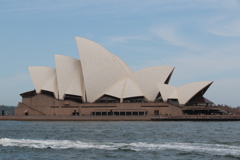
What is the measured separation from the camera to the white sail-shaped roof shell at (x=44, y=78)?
85.8 metres

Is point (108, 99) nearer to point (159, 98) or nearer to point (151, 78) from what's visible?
point (151, 78)

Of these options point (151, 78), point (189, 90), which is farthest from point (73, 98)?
point (189, 90)

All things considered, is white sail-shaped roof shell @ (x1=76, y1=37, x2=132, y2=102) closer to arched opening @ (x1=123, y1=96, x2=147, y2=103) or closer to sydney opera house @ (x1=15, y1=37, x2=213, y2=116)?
sydney opera house @ (x1=15, y1=37, x2=213, y2=116)

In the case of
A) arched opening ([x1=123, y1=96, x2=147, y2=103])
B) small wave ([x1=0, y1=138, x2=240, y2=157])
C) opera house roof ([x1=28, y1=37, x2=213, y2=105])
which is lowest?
small wave ([x1=0, y1=138, x2=240, y2=157])

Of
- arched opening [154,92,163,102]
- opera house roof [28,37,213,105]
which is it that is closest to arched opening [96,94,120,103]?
opera house roof [28,37,213,105]

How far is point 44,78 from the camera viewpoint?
86625 millimetres

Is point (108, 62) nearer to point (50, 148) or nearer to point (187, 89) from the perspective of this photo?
point (187, 89)

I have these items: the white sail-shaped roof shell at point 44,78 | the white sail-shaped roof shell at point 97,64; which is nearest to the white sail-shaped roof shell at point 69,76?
the white sail-shaped roof shell at point 44,78

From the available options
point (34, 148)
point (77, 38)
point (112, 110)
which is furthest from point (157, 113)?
point (34, 148)

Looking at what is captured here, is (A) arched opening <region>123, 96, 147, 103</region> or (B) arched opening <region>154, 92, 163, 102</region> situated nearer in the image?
(B) arched opening <region>154, 92, 163, 102</region>

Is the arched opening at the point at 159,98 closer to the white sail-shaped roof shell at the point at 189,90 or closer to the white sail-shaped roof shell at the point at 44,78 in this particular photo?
the white sail-shaped roof shell at the point at 189,90

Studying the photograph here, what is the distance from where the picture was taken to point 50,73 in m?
86.3

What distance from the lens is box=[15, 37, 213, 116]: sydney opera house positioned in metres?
80.4

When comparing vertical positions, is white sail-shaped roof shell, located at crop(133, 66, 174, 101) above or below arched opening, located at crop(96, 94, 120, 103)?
above
